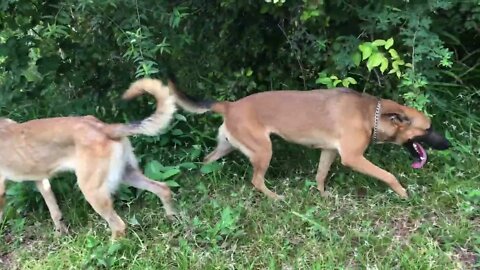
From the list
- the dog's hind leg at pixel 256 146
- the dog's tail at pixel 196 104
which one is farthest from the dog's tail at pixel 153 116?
the dog's hind leg at pixel 256 146

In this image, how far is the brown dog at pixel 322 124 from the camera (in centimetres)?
566

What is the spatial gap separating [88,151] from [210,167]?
54.3 inches

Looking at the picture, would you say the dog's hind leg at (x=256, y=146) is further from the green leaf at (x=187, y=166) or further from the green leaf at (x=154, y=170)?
the green leaf at (x=154, y=170)

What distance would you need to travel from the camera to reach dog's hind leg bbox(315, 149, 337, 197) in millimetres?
5770

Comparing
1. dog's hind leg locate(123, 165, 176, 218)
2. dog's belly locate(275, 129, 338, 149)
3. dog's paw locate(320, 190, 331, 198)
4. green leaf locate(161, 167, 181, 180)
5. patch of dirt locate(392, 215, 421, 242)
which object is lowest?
green leaf locate(161, 167, 181, 180)

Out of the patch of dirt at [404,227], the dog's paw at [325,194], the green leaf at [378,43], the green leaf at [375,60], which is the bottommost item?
the dog's paw at [325,194]

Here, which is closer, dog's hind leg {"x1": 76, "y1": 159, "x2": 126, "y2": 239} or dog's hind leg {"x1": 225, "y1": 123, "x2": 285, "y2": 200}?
dog's hind leg {"x1": 76, "y1": 159, "x2": 126, "y2": 239}

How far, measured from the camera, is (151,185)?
5.36 m

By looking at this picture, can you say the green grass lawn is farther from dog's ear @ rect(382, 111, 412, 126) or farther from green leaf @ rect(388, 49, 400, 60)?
green leaf @ rect(388, 49, 400, 60)

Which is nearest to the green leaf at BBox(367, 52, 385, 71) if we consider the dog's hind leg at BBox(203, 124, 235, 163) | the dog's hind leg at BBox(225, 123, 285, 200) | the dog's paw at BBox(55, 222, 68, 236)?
the dog's hind leg at BBox(225, 123, 285, 200)

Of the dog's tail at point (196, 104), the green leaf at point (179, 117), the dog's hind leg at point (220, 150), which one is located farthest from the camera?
the green leaf at point (179, 117)

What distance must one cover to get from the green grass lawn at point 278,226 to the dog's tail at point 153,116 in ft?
2.23

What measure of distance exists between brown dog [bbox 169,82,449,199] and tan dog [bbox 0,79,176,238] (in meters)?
0.78

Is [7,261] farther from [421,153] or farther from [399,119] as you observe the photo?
[421,153]
